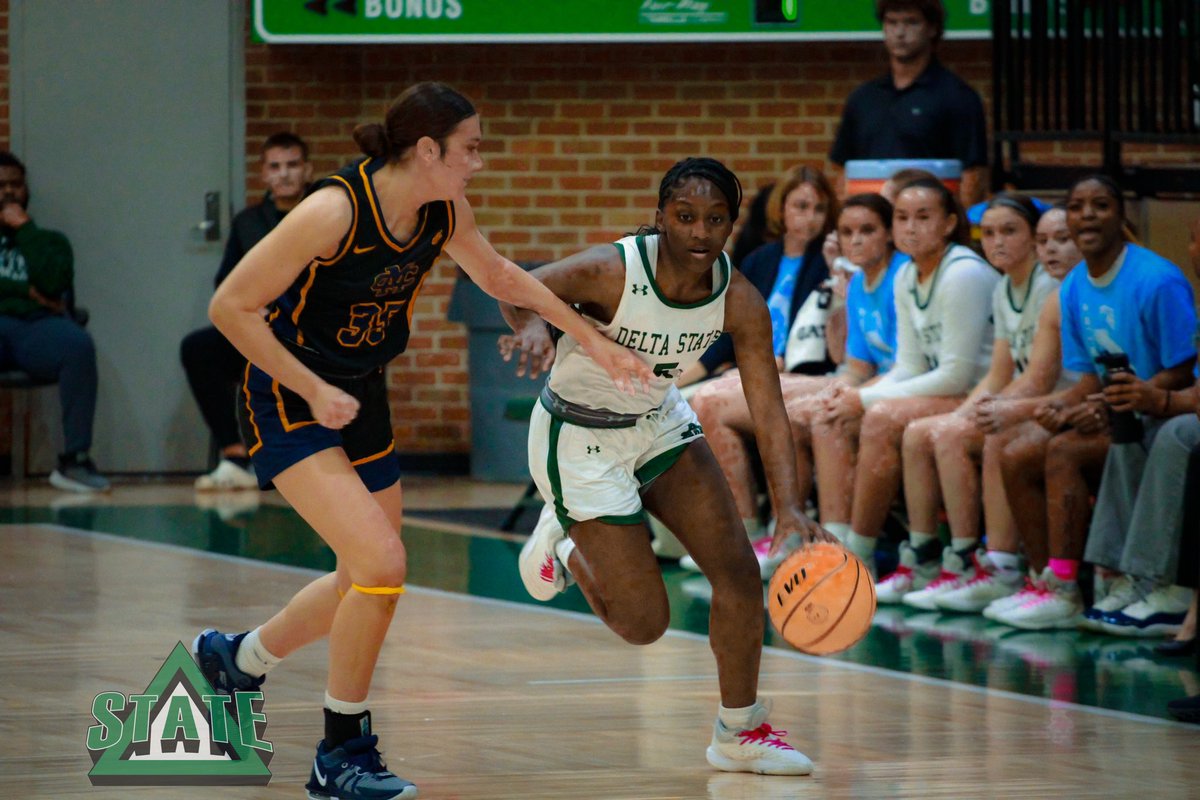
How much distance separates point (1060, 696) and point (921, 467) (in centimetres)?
165

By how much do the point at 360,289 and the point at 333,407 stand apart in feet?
1.16

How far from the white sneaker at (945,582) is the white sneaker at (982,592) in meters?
0.03

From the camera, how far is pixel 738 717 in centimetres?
400

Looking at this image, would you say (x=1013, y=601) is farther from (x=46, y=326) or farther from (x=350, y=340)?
(x=46, y=326)

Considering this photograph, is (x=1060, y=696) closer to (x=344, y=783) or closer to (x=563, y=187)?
(x=344, y=783)

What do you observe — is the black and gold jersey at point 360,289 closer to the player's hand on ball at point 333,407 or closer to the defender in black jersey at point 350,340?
the defender in black jersey at point 350,340

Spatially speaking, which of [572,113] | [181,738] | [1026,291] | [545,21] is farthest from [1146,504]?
[572,113]

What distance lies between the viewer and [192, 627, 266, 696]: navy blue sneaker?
4.23m

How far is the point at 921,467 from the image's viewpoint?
21.0 ft

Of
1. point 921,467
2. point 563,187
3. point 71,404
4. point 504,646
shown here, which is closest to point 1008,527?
point 921,467

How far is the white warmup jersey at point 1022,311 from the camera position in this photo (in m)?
6.34

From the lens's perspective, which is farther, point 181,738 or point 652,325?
point 652,325

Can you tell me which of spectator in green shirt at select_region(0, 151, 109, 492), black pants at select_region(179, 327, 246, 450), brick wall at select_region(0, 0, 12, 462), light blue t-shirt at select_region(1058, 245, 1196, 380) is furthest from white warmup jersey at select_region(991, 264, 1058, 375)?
brick wall at select_region(0, 0, 12, 462)

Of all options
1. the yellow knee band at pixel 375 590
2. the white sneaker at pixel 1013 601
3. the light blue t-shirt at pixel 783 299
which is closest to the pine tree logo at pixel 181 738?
the yellow knee band at pixel 375 590
